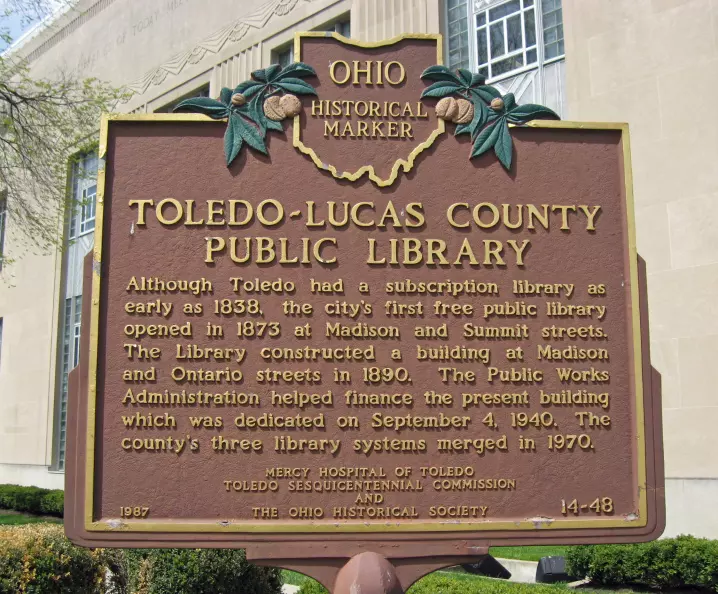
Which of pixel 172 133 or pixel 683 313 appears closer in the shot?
pixel 172 133

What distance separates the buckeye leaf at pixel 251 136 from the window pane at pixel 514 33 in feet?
33.9

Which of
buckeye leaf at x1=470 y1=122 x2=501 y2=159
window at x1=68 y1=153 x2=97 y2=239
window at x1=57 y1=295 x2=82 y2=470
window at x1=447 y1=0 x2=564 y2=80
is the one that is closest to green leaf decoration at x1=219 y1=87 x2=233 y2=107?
buckeye leaf at x1=470 y1=122 x2=501 y2=159

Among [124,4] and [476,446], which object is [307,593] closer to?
[476,446]

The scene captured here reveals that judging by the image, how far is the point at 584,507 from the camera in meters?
4.29

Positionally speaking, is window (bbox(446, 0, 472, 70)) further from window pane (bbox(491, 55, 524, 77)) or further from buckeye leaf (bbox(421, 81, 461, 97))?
buckeye leaf (bbox(421, 81, 461, 97))

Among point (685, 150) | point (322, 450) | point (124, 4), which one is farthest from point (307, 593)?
point (124, 4)

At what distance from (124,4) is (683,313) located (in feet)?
64.9

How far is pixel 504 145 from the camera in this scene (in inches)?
179

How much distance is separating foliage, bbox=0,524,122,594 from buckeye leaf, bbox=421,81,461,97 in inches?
213

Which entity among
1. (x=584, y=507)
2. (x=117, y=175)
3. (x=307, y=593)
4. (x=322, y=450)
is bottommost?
(x=307, y=593)

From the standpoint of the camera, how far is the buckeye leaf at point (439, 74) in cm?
459

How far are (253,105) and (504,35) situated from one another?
1049cm

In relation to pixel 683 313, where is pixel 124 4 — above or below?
above

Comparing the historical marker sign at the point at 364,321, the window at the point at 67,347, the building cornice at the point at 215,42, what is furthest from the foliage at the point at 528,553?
the window at the point at 67,347
